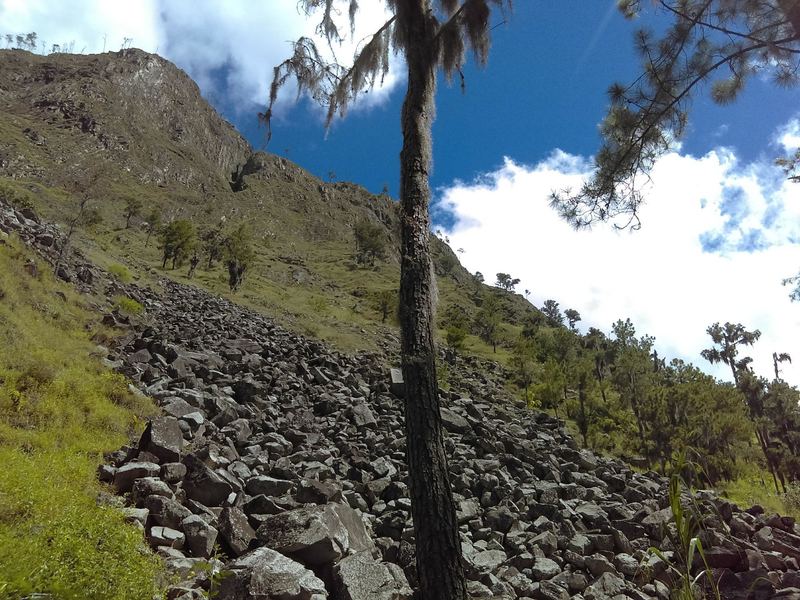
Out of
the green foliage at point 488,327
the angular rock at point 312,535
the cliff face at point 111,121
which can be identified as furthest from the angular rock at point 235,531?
the cliff face at point 111,121

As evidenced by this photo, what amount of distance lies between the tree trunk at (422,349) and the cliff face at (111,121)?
9050cm

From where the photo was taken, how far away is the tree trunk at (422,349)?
4.12 m

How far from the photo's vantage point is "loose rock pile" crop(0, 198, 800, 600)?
17.4ft

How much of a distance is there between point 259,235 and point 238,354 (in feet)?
327

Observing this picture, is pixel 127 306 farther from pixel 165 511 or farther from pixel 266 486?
pixel 165 511

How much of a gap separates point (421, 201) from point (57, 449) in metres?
5.84

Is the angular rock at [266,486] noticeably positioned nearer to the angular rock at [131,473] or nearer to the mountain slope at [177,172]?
the angular rock at [131,473]

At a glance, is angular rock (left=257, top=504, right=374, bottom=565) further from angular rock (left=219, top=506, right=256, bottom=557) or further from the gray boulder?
the gray boulder

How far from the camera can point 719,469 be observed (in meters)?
24.8

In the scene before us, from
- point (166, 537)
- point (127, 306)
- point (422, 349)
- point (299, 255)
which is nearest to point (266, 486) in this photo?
point (166, 537)

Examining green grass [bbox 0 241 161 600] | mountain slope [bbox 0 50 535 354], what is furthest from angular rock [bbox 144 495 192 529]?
mountain slope [bbox 0 50 535 354]

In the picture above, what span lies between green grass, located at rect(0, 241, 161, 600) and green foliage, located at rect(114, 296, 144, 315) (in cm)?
282

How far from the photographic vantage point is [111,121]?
12262 centimetres

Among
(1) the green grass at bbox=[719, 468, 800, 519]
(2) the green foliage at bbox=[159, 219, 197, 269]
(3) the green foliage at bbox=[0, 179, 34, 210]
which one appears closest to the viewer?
(1) the green grass at bbox=[719, 468, 800, 519]
